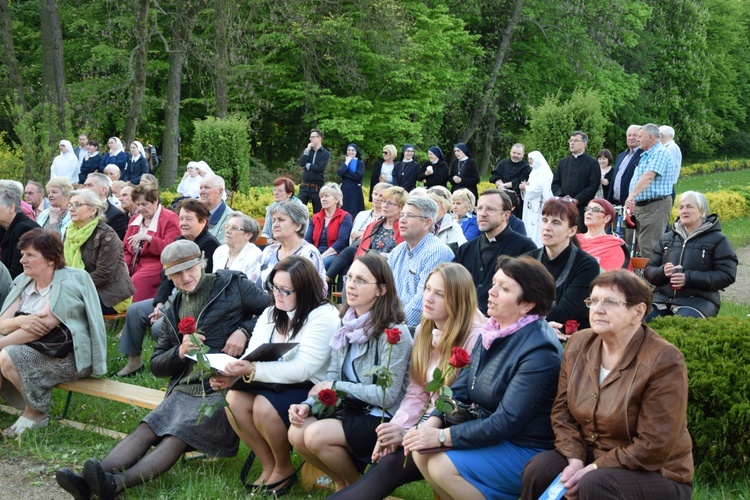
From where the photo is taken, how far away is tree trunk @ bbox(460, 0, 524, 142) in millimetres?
31766

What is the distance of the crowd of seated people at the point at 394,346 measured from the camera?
12.3ft

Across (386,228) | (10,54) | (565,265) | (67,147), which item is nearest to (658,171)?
(386,228)

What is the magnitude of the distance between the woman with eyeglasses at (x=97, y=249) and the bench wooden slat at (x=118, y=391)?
1586 millimetres

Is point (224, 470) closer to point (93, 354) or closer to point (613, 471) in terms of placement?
point (93, 354)

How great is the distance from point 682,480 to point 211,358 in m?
2.64

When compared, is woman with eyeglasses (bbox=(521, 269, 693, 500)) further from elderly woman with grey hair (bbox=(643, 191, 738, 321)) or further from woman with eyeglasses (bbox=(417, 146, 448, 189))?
woman with eyeglasses (bbox=(417, 146, 448, 189))

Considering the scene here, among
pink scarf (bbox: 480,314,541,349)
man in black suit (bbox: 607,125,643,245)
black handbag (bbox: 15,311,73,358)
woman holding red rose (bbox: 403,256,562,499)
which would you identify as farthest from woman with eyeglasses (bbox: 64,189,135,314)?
man in black suit (bbox: 607,125,643,245)

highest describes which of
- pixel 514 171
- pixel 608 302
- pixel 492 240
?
pixel 608 302

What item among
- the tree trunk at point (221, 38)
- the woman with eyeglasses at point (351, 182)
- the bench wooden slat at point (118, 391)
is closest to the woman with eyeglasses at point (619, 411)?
the bench wooden slat at point (118, 391)

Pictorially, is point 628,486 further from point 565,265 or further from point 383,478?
point 565,265

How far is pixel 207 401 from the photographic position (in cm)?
517

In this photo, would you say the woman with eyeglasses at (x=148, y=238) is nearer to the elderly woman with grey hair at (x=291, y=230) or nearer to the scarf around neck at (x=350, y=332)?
the elderly woman with grey hair at (x=291, y=230)

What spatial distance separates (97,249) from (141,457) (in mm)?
3232

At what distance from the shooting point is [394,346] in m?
4.63
